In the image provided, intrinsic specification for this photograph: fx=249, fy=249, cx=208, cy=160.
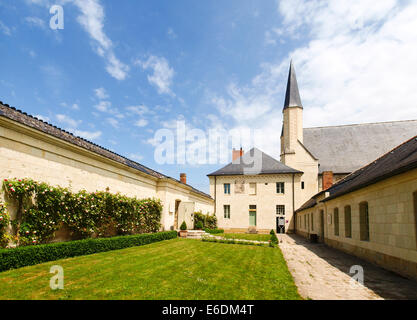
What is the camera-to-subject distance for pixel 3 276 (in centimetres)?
558

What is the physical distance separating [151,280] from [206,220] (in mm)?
20412

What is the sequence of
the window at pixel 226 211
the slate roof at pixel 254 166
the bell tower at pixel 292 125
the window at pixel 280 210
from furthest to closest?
the bell tower at pixel 292 125
the window at pixel 226 211
the slate roof at pixel 254 166
the window at pixel 280 210

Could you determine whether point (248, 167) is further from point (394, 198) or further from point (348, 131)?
point (394, 198)

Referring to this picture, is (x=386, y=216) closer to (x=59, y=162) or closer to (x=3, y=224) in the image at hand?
(x=3, y=224)

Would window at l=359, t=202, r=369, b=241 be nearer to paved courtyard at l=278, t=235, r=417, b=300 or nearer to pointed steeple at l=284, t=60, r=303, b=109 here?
paved courtyard at l=278, t=235, r=417, b=300

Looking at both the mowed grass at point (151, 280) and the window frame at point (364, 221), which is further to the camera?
the window frame at point (364, 221)

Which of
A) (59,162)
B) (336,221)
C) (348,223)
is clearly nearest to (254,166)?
(336,221)

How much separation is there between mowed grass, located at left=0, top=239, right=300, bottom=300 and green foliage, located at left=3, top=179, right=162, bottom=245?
1.32 meters

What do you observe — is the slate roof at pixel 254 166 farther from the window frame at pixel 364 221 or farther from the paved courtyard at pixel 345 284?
the paved courtyard at pixel 345 284

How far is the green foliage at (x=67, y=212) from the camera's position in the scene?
290 inches

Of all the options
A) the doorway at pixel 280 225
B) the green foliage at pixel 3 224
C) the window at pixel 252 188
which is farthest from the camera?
the window at pixel 252 188

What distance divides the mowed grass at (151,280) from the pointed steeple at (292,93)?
28.7m

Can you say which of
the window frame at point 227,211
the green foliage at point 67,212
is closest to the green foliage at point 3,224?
the green foliage at point 67,212

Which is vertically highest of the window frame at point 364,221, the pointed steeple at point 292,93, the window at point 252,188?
the pointed steeple at point 292,93
